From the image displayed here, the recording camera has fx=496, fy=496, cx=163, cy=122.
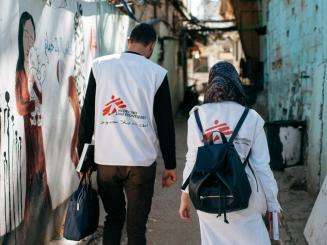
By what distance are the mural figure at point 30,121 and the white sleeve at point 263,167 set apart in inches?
66.3

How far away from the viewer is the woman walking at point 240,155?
2.83 m

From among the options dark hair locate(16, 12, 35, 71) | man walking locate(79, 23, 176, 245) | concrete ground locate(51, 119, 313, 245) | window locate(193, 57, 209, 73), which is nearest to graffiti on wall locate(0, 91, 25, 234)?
dark hair locate(16, 12, 35, 71)

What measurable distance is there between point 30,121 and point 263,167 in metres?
1.87

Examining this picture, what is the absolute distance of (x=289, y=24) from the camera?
9.12m

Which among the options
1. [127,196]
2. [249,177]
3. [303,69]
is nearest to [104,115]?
[127,196]

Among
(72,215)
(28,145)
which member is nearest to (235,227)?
(72,215)

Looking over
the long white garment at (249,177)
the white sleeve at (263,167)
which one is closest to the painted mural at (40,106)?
the long white garment at (249,177)

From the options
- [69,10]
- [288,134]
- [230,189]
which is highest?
[69,10]

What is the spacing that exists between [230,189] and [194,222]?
2.90 m

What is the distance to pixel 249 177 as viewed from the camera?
2811mm

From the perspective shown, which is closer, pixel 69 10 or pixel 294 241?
pixel 294 241

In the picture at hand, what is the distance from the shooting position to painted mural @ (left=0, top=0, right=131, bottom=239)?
3346 millimetres

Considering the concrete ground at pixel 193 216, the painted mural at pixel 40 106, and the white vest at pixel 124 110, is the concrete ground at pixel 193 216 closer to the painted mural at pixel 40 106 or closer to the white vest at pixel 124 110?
the painted mural at pixel 40 106

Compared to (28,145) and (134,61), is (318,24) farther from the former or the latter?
(28,145)
